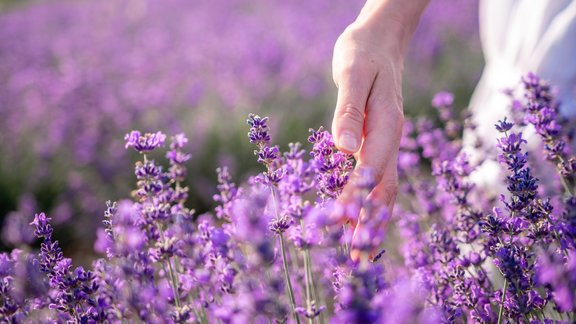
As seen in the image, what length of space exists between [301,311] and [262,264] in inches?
9.3

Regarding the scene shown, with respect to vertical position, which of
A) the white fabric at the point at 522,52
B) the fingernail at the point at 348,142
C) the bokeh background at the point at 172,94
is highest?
the bokeh background at the point at 172,94

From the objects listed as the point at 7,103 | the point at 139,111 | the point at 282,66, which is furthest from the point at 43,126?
the point at 282,66

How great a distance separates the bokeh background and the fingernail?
282cm

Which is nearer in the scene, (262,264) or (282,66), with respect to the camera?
(262,264)

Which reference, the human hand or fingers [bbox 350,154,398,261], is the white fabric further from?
fingers [bbox 350,154,398,261]

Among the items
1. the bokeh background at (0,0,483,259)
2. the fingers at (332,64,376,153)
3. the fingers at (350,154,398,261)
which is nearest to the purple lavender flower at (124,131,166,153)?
the fingers at (332,64,376,153)

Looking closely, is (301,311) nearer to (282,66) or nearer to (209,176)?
(209,176)

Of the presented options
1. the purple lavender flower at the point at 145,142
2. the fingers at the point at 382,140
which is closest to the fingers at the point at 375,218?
the fingers at the point at 382,140

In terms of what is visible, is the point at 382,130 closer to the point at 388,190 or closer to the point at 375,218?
the point at 388,190

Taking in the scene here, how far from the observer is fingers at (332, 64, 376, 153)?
5.20 ft

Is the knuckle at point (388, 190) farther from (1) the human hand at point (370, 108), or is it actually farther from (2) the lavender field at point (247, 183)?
(2) the lavender field at point (247, 183)

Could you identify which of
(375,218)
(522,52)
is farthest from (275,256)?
(522,52)

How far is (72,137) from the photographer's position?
5.37m

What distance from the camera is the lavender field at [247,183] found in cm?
137
